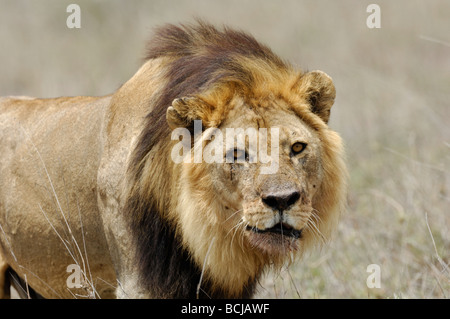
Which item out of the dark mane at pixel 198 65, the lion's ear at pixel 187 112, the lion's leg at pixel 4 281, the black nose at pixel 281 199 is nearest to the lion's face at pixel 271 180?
the black nose at pixel 281 199

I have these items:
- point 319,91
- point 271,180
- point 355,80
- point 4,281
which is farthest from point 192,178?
point 355,80

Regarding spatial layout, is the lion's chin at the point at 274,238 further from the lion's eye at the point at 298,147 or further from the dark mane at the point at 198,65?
the dark mane at the point at 198,65

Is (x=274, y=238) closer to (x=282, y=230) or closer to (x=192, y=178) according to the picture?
(x=282, y=230)

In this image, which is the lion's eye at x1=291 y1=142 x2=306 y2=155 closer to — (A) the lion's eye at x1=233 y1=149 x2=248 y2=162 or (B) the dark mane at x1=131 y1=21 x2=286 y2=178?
(A) the lion's eye at x1=233 y1=149 x2=248 y2=162

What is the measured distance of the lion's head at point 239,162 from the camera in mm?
3941

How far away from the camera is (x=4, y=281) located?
568 cm

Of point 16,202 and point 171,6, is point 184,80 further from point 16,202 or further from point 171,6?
point 171,6

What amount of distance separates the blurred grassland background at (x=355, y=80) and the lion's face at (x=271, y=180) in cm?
193

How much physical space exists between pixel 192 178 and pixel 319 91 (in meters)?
0.93

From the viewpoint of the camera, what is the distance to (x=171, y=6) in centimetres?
1859

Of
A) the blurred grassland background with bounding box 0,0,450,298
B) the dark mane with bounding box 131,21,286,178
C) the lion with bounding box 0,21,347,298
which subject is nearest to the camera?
the lion with bounding box 0,21,347,298

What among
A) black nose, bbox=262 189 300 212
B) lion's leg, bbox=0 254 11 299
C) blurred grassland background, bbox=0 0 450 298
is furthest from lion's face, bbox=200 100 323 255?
lion's leg, bbox=0 254 11 299

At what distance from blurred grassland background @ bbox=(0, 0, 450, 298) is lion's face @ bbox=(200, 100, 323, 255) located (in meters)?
1.93

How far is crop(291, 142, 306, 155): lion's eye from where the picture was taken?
405 centimetres
